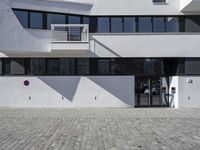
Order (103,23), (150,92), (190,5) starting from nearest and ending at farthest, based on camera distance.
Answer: (190,5), (103,23), (150,92)

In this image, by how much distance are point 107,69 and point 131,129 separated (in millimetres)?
9774

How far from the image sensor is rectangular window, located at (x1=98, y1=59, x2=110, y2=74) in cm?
2042

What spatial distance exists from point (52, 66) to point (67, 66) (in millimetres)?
1095

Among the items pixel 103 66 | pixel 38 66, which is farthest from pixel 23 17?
pixel 103 66

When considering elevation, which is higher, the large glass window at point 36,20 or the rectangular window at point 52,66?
the large glass window at point 36,20

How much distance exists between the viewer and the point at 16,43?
59.6 feet

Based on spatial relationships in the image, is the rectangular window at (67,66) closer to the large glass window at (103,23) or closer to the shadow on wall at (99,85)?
the shadow on wall at (99,85)

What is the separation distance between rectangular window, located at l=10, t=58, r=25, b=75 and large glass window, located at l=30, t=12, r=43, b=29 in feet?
9.23

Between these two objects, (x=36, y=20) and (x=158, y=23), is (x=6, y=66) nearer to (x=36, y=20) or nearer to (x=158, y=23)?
(x=36, y=20)

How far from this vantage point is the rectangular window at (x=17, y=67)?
20.2m

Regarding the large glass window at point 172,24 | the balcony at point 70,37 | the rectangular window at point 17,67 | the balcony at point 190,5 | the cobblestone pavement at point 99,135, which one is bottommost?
the cobblestone pavement at point 99,135

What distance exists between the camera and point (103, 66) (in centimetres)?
2045

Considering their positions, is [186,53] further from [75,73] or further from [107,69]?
Answer: [75,73]

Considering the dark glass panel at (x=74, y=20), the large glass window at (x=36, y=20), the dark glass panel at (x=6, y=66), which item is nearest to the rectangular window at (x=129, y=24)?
the dark glass panel at (x=74, y=20)
